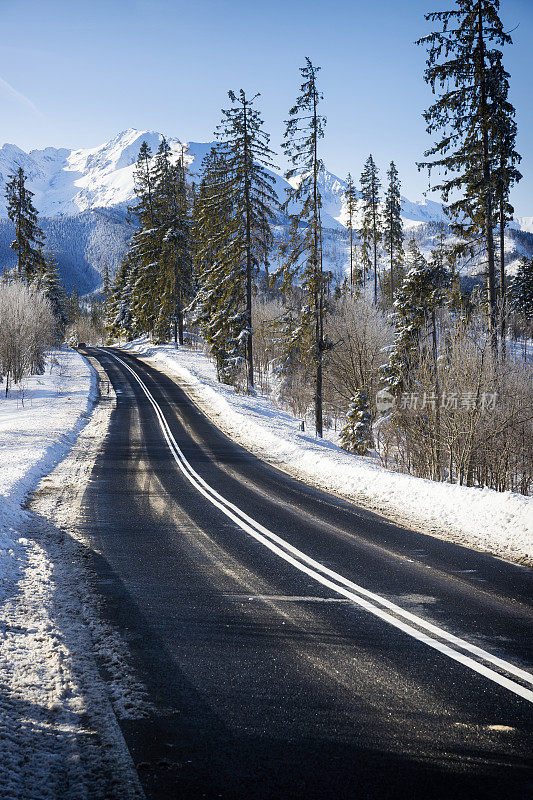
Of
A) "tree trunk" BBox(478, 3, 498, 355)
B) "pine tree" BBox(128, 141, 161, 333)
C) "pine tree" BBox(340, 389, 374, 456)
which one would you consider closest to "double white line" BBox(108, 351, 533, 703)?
"tree trunk" BBox(478, 3, 498, 355)

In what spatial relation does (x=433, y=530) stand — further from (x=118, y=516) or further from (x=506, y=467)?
(x=506, y=467)

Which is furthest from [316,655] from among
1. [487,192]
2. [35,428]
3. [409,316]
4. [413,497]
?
[409,316]

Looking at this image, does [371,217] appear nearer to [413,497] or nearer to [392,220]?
[392,220]

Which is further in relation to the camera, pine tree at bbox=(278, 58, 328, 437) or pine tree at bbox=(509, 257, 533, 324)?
pine tree at bbox=(509, 257, 533, 324)

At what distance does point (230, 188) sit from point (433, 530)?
28416 millimetres

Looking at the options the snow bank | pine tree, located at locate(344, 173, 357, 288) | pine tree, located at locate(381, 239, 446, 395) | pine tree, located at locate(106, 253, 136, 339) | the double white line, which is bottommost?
the double white line

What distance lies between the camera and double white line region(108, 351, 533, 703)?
373 cm

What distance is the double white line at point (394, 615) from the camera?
12.3ft

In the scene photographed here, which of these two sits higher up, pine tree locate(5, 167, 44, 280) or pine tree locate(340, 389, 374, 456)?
pine tree locate(5, 167, 44, 280)

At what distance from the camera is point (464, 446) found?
1362cm

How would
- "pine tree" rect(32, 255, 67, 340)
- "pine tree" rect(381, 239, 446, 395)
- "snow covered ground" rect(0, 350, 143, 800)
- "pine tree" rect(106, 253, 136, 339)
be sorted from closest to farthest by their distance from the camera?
"snow covered ground" rect(0, 350, 143, 800) → "pine tree" rect(381, 239, 446, 395) → "pine tree" rect(32, 255, 67, 340) → "pine tree" rect(106, 253, 136, 339)

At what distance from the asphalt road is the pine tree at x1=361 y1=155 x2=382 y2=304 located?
153ft

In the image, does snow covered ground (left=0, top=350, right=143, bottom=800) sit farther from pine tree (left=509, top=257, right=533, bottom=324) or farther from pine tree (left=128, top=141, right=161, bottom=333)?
pine tree (left=509, top=257, right=533, bottom=324)

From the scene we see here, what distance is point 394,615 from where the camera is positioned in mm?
4754
